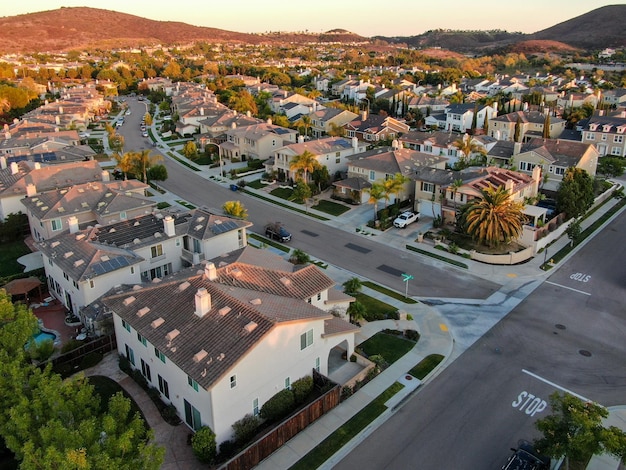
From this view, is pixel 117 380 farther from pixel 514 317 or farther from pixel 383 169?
pixel 383 169

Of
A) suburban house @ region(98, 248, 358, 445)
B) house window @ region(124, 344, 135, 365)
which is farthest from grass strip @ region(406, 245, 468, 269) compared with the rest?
house window @ region(124, 344, 135, 365)

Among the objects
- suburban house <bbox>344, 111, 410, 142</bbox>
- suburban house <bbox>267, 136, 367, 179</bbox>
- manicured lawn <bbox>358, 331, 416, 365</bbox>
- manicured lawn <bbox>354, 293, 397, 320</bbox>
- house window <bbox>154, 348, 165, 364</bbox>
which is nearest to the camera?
house window <bbox>154, 348, 165, 364</bbox>

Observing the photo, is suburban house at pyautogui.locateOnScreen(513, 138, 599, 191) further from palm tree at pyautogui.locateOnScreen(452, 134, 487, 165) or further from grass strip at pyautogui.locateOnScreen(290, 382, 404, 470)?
grass strip at pyautogui.locateOnScreen(290, 382, 404, 470)

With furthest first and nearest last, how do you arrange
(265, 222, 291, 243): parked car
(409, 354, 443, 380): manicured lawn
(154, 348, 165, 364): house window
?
1. (265, 222, 291, 243): parked car
2. (409, 354, 443, 380): manicured lawn
3. (154, 348, 165, 364): house window

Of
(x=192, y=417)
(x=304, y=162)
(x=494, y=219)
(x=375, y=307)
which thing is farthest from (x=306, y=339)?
(x=304, y=162)

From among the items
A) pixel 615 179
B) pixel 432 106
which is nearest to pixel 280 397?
pixel 615 179

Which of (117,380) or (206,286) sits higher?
(206,286)
